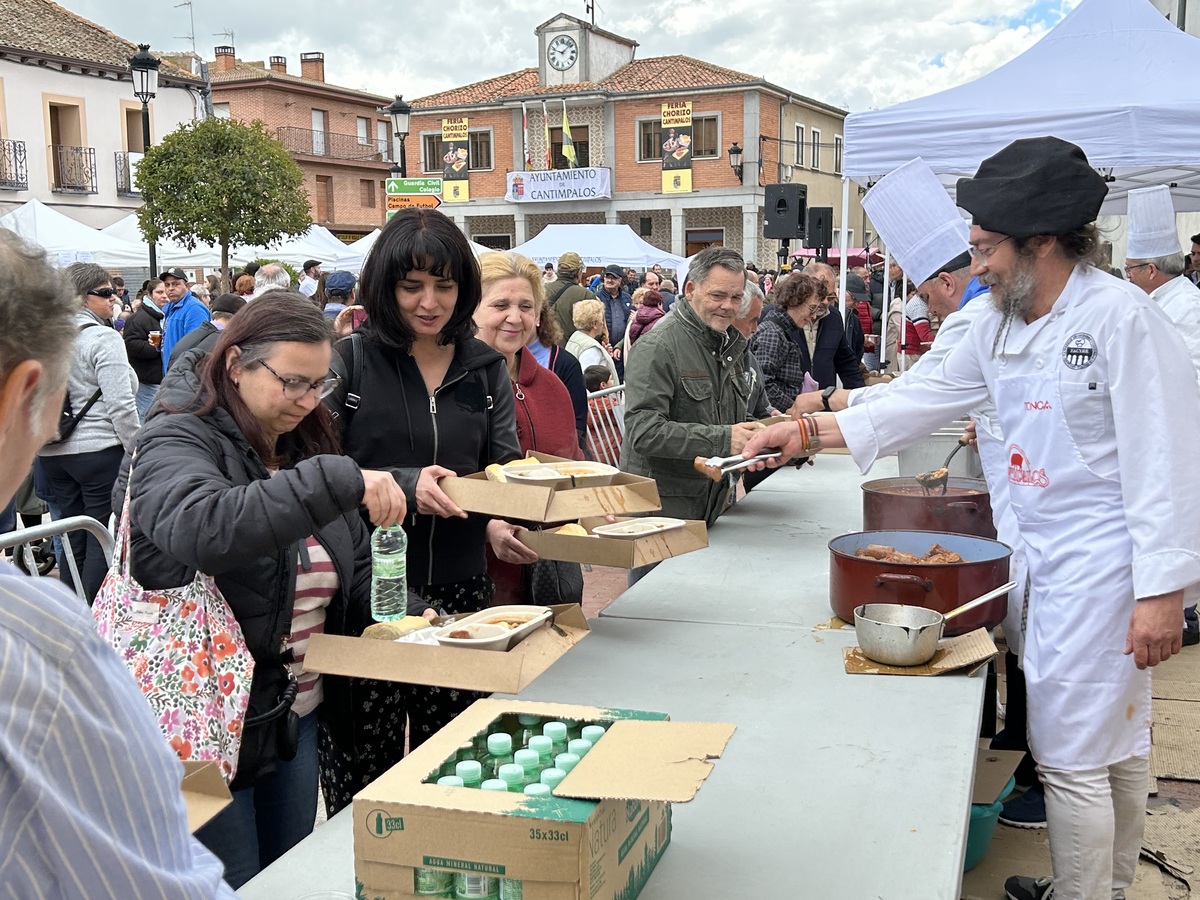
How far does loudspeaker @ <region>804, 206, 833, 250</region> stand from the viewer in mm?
13341

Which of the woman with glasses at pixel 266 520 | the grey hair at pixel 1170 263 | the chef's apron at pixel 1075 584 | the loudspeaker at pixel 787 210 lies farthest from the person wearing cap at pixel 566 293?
the woman with glasses at pixel 266 520

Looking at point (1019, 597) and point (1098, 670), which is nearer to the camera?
point (1098, 670)

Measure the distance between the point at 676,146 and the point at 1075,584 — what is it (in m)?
35.4

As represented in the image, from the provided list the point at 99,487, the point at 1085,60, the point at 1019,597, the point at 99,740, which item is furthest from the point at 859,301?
the point at 99,740

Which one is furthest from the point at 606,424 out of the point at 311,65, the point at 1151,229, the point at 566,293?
the point at 311,65

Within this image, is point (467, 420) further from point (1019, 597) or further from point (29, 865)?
point (29, 865)

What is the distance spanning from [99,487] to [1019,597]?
15.7 feet

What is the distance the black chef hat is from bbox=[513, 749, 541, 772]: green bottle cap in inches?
68.4

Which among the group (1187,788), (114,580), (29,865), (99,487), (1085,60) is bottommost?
(1187,788)

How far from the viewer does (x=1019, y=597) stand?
2.78m

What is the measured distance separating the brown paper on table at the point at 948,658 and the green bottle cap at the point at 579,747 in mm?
1141

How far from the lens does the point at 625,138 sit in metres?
37.1

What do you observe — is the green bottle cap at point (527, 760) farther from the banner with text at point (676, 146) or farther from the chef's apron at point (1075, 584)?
the banner with text at point (676, 146)

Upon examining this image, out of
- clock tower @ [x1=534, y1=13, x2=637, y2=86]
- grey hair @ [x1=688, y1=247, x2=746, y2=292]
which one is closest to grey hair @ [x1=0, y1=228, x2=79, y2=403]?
grey hair @ [x1=688, y1=247, x2=746, y2=292]
